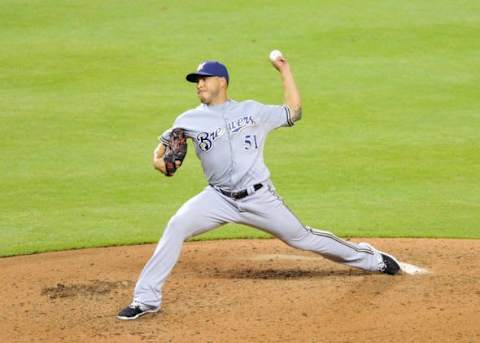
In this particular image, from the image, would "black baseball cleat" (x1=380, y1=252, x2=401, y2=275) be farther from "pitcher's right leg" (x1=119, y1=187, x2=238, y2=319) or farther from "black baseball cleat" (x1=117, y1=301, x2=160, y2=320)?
"black baseball cleat" (x1=117, y1=301, x2=160, y2=320)

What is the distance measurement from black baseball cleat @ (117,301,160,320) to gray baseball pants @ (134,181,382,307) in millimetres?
41

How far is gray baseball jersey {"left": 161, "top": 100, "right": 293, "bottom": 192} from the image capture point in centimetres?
754

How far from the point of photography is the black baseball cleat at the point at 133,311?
7211 mm

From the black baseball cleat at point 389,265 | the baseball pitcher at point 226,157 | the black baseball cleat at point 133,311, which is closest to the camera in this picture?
the black baseball cleat at point 133,311

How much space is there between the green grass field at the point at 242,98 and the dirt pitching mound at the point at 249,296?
688 mm

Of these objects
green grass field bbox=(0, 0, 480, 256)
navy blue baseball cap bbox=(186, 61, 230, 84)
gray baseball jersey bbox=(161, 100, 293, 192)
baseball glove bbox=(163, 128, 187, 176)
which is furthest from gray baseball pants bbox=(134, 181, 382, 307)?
green grass field bbox=(0, 0, 480, 256)

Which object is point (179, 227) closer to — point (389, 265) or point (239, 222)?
point (239, 222)

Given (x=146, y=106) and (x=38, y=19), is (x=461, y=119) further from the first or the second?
(x=38, y=19)

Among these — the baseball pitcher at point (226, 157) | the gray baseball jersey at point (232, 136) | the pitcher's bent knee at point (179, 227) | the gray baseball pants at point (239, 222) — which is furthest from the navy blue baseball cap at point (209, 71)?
the pitcher's bent knee at point (179, 227)

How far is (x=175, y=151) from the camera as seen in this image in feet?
24.4

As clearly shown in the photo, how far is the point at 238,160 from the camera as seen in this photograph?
7.56 metres

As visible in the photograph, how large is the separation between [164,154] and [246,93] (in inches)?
265

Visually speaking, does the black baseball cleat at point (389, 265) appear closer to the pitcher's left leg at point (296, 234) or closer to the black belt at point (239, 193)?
the pitcher's left leg at point (296, 234)

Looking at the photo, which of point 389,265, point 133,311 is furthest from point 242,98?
point 133,311
